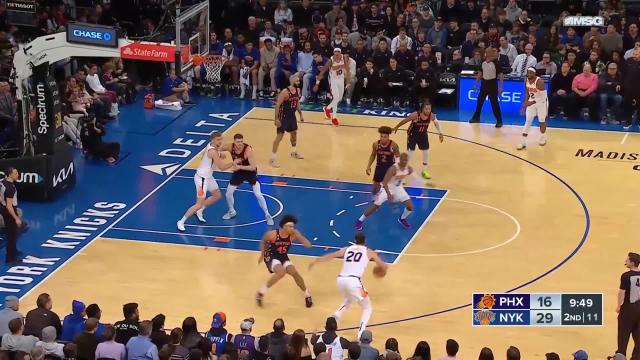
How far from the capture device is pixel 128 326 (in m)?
16.7

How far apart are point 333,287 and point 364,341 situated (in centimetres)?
480

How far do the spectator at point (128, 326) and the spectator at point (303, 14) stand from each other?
821 inches

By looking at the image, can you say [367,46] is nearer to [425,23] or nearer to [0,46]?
[425,23]

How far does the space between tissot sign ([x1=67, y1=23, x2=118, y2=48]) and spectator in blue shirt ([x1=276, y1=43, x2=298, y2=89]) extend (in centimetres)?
917

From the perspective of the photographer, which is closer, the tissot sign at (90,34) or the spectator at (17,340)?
the spectator at (17,340)

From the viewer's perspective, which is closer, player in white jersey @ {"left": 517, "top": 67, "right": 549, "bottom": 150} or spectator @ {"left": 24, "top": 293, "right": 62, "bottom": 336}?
spectator @ {"left": 24, "top": 293, "right": 62, "bottom": 336}

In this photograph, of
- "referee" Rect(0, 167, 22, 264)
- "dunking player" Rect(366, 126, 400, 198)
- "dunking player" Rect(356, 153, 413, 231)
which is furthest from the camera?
"dunking player" Rect(366, 126, 400, 198)

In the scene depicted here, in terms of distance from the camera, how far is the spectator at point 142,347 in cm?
1562

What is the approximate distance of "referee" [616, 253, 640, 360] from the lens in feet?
56.9

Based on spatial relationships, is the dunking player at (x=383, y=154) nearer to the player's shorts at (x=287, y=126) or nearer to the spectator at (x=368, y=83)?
the player's shorts at (x=287, y=126)

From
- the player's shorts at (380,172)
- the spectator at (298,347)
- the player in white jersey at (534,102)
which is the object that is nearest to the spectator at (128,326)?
the spectator at (298,347)

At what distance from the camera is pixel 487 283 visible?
21062mm

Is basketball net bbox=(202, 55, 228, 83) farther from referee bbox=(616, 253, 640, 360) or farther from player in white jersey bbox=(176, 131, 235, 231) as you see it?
referee bbox=(616, 253, 640, 360)

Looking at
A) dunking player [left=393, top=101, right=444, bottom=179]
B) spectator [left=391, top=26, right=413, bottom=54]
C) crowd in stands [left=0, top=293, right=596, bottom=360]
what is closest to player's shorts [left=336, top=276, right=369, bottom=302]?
crowd in stands [left=0, top=293, right=596, bottom=360]
